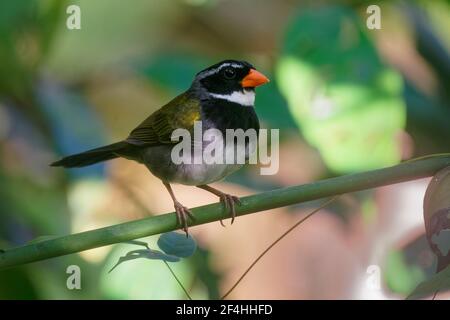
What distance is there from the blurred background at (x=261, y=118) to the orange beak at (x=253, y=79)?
0.27 feet

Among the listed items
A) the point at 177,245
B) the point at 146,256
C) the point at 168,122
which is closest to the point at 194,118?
the point at 168,122

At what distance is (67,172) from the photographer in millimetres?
3490

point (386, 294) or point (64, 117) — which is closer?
point (386, 294)

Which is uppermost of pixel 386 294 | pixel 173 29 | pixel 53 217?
pixel 173 29

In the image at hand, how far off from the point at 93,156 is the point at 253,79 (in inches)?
25.0

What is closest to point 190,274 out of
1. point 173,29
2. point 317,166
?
point 317,166

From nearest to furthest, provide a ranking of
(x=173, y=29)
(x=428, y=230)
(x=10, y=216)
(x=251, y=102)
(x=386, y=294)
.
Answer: (x=428, y=230) → (x=386, y=294) → (x=251, y=102) → (x=10, y=216) → (x=173, y=29)

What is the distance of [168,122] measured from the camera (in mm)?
2818

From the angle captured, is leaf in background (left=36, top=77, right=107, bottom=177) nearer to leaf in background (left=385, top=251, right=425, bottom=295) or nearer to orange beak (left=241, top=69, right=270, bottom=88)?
orange beak (left=241, top=69, right=270, bottom=88)

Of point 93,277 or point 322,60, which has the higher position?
point 322,60

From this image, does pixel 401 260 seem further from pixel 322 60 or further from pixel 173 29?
pixel 173 29

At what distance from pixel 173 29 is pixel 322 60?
2381mm

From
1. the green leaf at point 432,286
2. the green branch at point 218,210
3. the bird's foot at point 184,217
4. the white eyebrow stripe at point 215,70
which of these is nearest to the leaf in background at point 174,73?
the white eyebrow stripe at point 215,70

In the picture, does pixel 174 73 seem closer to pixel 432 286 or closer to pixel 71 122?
pixel 71 122
